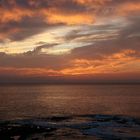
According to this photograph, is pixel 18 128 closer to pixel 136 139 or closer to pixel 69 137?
pixel 69 137

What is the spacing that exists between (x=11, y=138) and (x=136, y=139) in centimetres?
1689

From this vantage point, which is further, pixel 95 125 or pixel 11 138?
pixel 95 125

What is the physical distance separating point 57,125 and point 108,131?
1041cm

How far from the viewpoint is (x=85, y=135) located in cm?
4531

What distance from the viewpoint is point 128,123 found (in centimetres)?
5691

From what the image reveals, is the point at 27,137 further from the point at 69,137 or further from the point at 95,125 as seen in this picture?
the point at 95,125

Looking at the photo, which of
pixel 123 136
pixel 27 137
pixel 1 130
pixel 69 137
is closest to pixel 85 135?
pixel 69 137

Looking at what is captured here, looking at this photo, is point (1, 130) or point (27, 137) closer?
point (27, 137)

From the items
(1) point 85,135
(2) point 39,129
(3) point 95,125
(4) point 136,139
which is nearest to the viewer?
(4) point 136,139

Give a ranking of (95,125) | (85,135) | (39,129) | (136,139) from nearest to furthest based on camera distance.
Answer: (136,139) < (85,135) < (39,129) < (95,125)

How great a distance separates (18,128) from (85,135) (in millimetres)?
11286

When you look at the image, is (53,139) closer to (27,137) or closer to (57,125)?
(27,137)

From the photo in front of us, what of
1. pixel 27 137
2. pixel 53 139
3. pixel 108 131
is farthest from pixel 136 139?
pixel 27 137

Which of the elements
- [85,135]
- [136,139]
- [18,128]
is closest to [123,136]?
[136,139]
